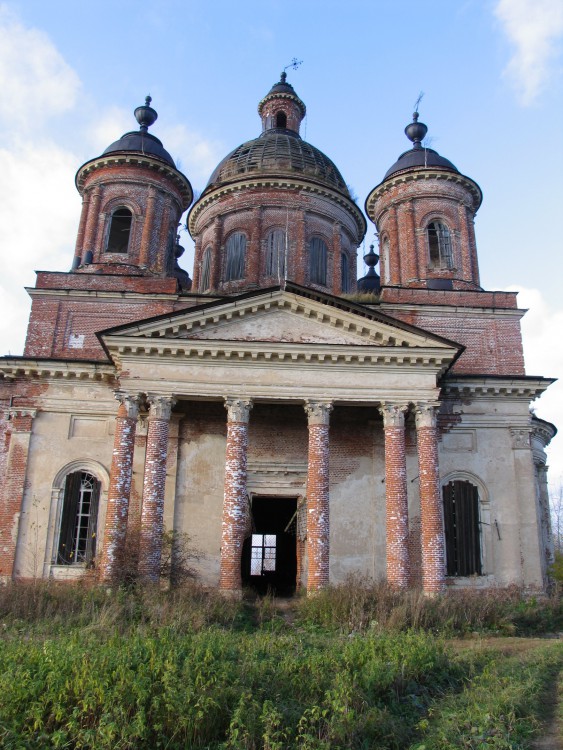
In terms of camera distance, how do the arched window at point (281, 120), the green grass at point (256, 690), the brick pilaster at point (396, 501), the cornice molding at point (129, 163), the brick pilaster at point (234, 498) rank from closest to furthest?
the green grass at point (256, 690) < the brick pilaster at point (234, 498) < the brick pilaster at point (396, 501) < the cornice molding at point (129, 163) < the arched window at point (281, 120)

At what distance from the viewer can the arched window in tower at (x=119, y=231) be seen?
853 inches

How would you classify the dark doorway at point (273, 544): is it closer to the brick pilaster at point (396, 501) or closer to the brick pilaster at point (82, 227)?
the brick pilaster at point (396, 501)

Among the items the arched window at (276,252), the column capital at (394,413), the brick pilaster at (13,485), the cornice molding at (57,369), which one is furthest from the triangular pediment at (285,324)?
the arched window at (276,252)

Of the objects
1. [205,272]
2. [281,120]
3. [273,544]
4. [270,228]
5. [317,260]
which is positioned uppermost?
[281,120]

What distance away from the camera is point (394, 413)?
15.7m

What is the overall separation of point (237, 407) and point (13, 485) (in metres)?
6.60

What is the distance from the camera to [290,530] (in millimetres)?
20531

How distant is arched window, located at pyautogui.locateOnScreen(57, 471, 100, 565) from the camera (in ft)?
55.7

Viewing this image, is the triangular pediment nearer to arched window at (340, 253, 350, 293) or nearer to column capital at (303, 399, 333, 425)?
column capital at (303, 399, 333, 425)

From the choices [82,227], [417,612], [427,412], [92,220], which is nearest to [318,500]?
[427,412]

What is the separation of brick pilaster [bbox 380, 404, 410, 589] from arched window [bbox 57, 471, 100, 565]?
25.3 feet

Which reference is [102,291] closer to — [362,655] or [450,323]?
[450,323]

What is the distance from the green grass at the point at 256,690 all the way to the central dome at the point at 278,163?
17.7 metres

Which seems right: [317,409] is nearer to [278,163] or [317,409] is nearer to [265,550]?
[265,550]
